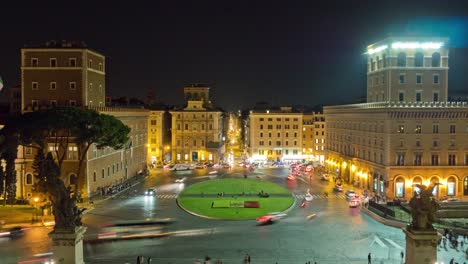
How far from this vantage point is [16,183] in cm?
5594

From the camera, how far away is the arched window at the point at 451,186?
5928 cm

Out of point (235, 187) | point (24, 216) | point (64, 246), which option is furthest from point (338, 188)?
point (64, 246)

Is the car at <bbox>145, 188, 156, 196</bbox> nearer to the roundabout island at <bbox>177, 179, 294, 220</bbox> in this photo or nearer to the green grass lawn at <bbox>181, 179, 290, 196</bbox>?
the roundabout island at <bbox>177, 179, 294, 220</bbox>

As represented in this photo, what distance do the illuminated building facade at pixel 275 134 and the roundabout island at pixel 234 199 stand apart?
32518 millimetres

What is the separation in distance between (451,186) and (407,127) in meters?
8.29

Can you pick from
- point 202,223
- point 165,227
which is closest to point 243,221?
point 202,223

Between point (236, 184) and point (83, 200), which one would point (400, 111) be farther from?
point (83, 200)

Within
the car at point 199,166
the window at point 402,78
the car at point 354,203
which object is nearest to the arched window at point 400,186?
the car at point 354,203

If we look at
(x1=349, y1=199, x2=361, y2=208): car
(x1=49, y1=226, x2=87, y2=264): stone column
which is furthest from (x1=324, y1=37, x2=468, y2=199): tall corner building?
(x1=49, y1=226, x2=87, y2=264): stone column

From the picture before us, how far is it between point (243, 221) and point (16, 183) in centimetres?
2555

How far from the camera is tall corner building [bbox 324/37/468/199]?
5928cm

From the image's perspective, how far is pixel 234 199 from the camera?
191 feet

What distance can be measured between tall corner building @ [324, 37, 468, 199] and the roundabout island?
38.3 ft

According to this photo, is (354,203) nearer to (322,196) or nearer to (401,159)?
(322,196)
